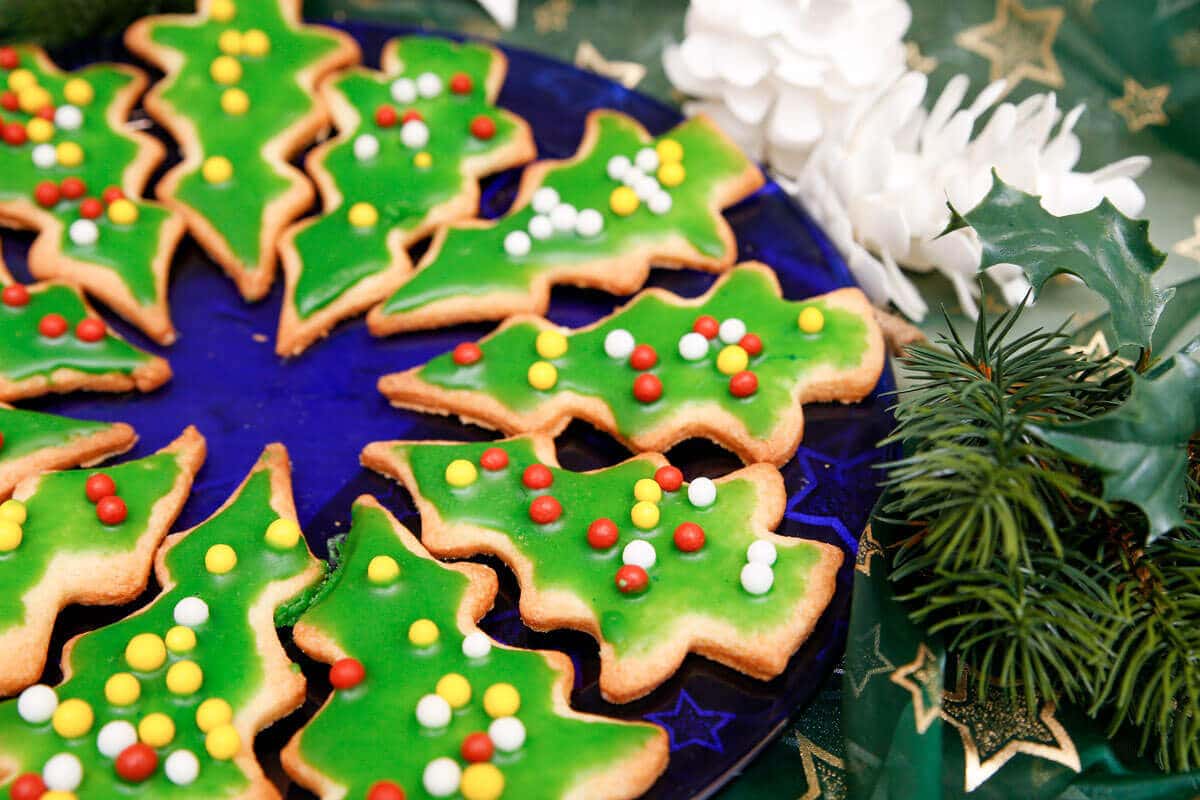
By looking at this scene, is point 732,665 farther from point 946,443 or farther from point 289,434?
point 289,434

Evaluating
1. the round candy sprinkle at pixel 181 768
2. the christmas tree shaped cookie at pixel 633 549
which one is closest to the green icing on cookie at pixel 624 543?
the christmas tree shaped cookie at pixel 633 549

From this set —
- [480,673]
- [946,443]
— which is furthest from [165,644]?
[946,443]

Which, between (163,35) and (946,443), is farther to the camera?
(163,35)

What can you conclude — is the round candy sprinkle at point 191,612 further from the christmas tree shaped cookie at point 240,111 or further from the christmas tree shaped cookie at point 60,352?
the christmas tree shaped cookie at point 240,111

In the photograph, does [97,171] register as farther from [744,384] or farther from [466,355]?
[744,384]

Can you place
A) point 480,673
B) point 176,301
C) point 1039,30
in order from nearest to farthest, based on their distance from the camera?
point 480,673 < point 176,301 < point 1039,30

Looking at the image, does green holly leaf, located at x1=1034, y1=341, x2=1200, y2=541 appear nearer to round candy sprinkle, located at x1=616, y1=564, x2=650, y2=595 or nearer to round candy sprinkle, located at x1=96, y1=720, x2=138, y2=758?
round candy sprinkle, located at x1=616, y1=564, x2=650, y2=595
